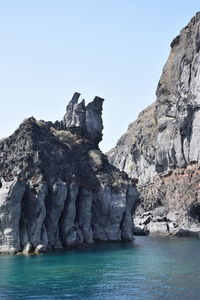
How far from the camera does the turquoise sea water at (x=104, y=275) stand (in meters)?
64.0

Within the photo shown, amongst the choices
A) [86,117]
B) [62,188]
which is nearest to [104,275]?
[62,188]

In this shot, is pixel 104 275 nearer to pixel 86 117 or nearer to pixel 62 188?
pixel 62 188

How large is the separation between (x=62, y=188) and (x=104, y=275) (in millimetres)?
39217

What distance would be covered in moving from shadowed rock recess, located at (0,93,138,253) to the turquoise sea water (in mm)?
7905

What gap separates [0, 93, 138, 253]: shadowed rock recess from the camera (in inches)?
4104

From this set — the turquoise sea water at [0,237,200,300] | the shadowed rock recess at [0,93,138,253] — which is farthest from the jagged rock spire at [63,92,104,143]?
the turquoise sea water at [0,237,200,300]

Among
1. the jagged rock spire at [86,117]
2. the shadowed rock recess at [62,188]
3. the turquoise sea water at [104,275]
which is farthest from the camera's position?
the jagged rock spire at [86,117]

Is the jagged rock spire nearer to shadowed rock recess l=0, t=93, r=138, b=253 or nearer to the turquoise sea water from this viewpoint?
shadowed rock recess l=0, t=93, r=138, b=253

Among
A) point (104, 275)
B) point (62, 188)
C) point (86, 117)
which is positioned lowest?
point (104, 275)

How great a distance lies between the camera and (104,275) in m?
77.9

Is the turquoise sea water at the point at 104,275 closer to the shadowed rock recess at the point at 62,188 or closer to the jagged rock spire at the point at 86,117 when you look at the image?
the shadowed rock recess at the point at 62,188

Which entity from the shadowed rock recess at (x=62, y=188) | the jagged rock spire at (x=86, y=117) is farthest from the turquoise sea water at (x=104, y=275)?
the jagged rock spire at (x=86, y=117)

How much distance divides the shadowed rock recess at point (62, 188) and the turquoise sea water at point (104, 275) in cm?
791

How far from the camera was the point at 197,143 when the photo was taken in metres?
191
